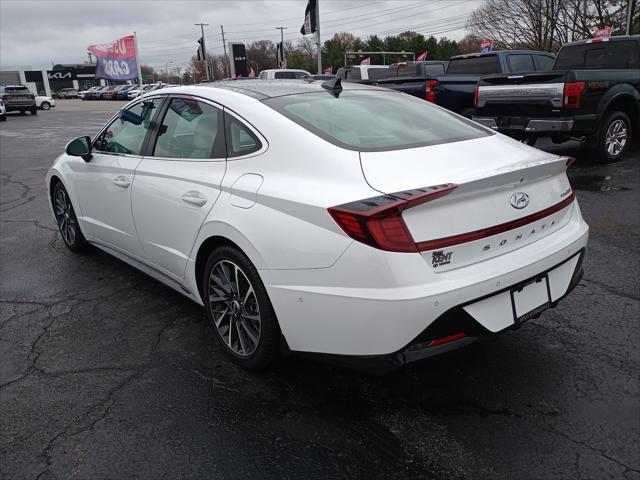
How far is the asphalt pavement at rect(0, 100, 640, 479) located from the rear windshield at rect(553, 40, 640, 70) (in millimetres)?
7023

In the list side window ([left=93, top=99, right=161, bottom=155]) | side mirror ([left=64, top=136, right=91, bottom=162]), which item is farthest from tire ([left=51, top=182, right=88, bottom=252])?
side window ([left=93, top=99, right=161, bottom=155])

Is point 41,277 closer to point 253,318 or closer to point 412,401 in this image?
point 253,318

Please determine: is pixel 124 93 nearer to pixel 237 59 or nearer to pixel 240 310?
pixel 237 59

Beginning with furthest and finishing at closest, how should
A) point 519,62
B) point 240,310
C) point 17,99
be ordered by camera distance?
point 17,99 < point 519,62 < point 240,310

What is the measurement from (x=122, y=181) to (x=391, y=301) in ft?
8.34

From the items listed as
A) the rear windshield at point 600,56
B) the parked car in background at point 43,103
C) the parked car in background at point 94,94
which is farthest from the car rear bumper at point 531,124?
the parked car in background at point 94,94

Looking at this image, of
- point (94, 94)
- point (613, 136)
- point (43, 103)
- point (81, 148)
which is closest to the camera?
point (81, 148)

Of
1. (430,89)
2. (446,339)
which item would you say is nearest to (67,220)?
(446,339)

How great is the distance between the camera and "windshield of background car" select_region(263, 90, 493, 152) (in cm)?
288

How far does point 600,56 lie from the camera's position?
9797 millimetres

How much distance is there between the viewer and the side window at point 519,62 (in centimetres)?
1155

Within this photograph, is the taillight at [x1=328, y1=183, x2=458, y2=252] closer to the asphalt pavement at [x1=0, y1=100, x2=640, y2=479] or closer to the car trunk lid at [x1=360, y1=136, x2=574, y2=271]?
the car trunk lid at [x1=360, y1=136, x2=574, y2=271]

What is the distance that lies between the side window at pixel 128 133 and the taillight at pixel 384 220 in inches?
86.6

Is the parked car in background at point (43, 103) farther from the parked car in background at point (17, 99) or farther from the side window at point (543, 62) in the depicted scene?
the side window at point (543, 62)
